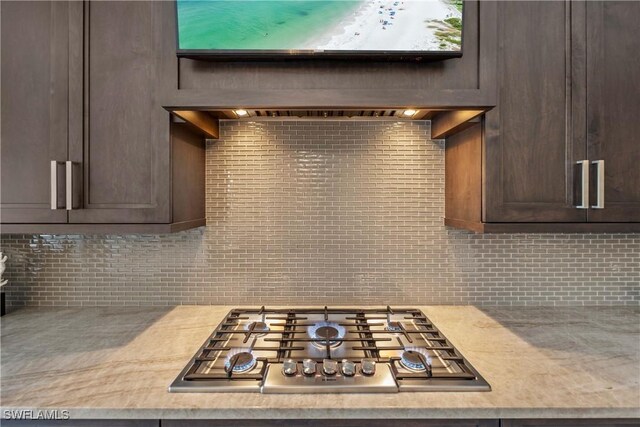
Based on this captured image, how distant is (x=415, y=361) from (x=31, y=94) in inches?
62.6

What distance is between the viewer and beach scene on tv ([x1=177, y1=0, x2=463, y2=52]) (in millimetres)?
1163

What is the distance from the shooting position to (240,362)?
3.49ft

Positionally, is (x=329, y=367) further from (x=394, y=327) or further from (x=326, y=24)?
(x=326, y=24)

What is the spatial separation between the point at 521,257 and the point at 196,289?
60.8 inches

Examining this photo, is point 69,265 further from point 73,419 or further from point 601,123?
point 601,123

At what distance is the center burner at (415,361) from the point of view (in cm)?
103

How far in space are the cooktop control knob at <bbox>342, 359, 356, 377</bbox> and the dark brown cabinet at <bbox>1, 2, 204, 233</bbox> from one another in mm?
789

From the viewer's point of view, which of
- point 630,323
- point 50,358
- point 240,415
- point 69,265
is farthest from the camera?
point 69,265

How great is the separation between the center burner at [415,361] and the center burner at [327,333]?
0.25 m

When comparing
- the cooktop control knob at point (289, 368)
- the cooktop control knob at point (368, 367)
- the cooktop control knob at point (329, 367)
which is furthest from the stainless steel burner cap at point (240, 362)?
the cooktop control knob at point (368, 367)

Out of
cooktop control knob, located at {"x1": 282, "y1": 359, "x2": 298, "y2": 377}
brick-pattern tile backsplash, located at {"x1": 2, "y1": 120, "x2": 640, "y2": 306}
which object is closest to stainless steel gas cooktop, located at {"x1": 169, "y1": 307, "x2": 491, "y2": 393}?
cooktop control knob, located at {"x1": 282, "y1": 359, "x2": 298, "y2": 377}

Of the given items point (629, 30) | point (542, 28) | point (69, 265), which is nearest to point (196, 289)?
point (69, 265)

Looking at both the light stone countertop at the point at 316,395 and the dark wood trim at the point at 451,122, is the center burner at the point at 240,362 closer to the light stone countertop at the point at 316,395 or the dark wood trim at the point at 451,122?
the light stone countertop at the point at 316,395

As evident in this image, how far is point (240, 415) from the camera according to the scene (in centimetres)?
89
